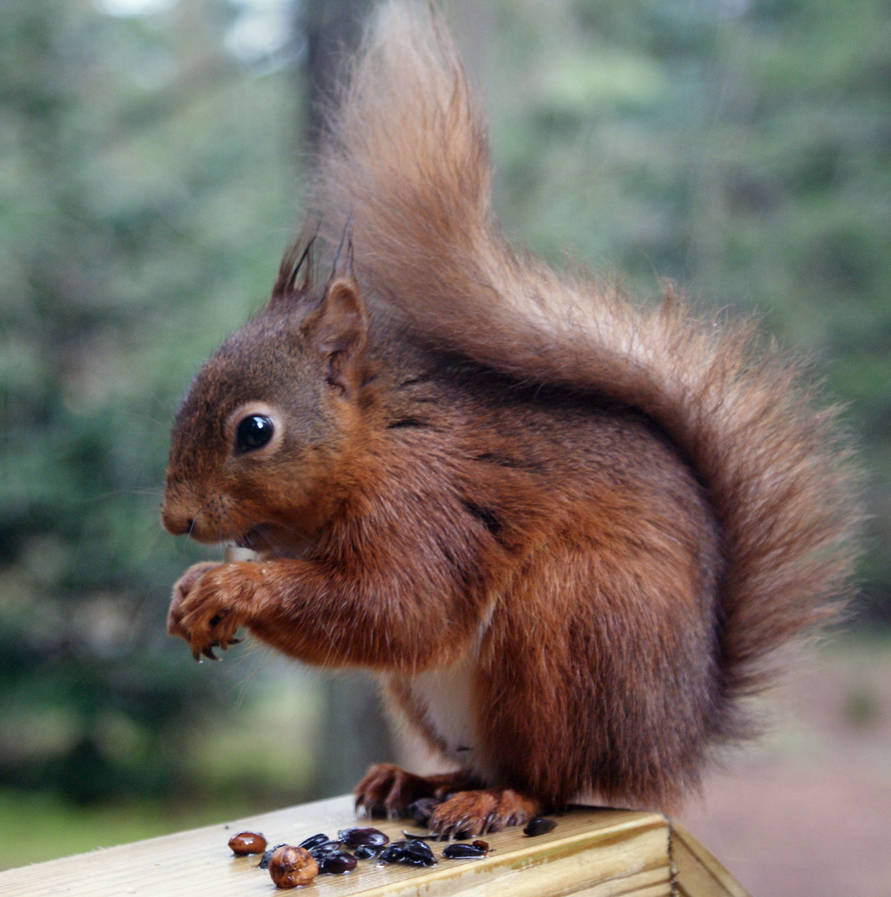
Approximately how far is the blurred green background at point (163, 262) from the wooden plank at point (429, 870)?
2032mm

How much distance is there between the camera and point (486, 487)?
158cm

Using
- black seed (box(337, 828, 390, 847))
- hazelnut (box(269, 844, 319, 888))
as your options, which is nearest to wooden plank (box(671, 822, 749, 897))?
black seed (box(337, 828, 390, 847))

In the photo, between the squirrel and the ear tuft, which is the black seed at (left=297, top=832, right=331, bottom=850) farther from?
the ear tuft

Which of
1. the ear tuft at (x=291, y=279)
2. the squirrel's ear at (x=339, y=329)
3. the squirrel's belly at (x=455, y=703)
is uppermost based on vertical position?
the ear tuft at (x=291, y=279)

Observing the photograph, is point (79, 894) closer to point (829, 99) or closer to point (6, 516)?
point (6, 516)

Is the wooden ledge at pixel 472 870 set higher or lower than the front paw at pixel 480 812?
lower

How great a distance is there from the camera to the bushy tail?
1.65 m

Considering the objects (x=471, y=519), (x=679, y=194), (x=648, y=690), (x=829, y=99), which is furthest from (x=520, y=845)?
(x=829, y=99)

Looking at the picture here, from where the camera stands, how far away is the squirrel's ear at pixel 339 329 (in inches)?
64.2

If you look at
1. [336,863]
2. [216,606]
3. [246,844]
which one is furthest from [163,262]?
[336,863]

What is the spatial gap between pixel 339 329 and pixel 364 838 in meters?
0.73

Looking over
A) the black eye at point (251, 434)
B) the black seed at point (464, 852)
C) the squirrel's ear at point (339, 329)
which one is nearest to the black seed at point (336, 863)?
the black seed at point (464, 852)

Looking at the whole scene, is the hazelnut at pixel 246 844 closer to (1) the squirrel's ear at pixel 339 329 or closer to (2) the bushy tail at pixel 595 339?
(1) the squirrel's ear at pixel 339 329

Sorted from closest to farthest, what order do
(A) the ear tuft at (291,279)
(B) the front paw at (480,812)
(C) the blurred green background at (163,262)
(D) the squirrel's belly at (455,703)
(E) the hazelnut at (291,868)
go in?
(E) the hazelnut at (291,868)
(B) the front paw at (480,812)
(D) the squirrel's belly at (455,703)
(A) the ear tuft at (291,279)
(C) the blurred green background at (163,262)
